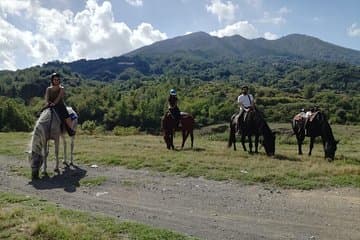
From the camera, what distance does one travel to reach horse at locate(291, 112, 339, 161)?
18.3m

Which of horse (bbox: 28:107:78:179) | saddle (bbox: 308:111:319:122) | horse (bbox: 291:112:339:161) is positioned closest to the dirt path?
horse (bbox: 28:107:78:179)

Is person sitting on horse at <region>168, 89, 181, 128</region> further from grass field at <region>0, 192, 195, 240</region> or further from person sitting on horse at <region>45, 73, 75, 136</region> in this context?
grass field at <region>0, 192, 195, 240</region>

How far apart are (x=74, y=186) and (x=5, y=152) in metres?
8.61

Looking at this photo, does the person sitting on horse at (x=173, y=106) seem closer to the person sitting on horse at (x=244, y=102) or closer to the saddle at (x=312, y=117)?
the person sitting on horse at (x=244, y=102)

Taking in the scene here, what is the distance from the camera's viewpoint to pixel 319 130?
64.2 ft

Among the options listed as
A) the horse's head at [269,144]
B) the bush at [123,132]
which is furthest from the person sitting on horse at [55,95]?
the bush at [123,132]

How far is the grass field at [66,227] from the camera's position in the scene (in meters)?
8.23

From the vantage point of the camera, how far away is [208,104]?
10012 cm

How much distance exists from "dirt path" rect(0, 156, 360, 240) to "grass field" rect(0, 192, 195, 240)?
0.58 metres

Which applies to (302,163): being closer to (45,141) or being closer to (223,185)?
(223,185)

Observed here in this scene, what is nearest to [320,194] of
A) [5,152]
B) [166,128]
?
[166,128]

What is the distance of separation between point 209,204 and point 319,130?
10392mm

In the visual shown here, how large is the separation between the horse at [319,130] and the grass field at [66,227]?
11.2 m

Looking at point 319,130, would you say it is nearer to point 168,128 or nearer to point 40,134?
point 168,128
